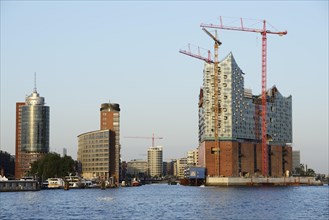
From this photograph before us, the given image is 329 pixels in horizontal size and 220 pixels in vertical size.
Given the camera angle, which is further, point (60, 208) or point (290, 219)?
point (60, 208)

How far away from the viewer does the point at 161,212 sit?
10244 cm

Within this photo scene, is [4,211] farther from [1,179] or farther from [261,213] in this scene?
[1,179]

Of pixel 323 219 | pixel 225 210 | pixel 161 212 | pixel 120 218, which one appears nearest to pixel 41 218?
pixel 120 218

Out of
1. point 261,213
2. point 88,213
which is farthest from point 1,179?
point 261,213

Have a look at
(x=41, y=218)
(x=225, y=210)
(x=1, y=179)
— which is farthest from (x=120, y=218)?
(x=1, y=179)

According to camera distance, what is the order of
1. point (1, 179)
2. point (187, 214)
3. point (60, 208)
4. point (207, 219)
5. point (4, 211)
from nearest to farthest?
point (207, 219)
point (187, 214)
point (4, 211)
point (60, 208)
point (1, 179)

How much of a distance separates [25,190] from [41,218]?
10704cm

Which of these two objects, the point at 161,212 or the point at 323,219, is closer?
the point at 323,219

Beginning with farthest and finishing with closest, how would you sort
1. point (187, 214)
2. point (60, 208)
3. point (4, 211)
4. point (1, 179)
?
1. point (1, 179)
2. point (60, 208)
3. point (4, 211)
4. point (187, 214)

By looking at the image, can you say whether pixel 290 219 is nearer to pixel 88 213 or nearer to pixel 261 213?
pixel 261 213

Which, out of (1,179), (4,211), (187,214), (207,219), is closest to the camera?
(207,219)

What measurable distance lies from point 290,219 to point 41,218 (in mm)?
32490

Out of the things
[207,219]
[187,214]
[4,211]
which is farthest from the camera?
[4,211]

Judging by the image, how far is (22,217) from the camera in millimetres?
91312
